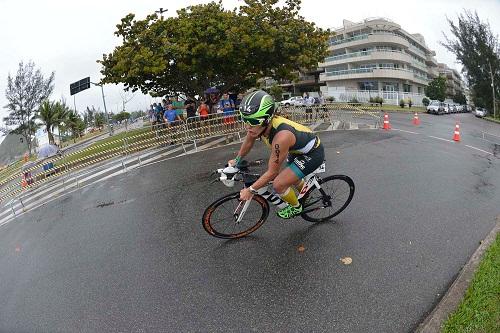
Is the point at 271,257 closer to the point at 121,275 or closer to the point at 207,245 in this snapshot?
the point at 207,245

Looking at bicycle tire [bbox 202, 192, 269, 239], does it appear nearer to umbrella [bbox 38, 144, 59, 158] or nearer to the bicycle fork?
the bicycle fork

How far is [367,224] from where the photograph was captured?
5.78m

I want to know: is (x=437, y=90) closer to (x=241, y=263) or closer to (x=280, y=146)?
(x=280, y=146)

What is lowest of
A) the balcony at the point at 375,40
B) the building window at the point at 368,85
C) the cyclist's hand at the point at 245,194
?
the cyclist's hand at the point at 245,194

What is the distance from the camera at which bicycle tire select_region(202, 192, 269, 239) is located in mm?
5082

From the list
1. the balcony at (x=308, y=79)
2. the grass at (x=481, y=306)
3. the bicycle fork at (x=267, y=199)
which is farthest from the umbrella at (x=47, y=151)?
the balcony at (x=308, y=79)

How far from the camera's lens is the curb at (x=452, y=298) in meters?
3.31

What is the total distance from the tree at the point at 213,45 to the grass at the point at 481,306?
18.3m

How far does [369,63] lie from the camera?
64.0 metres

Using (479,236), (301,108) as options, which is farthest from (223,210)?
(301,108)

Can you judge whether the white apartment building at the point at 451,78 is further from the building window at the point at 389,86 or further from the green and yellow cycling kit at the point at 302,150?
the green and yellow cycling kit at the point at 302,150

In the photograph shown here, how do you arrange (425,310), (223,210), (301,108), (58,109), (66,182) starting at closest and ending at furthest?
(425,310), (223,210), (66,182), (301,108), (58,109)

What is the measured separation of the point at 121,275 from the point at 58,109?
36788 mm

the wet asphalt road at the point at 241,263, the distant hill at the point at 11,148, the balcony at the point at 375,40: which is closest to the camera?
the wet asphalt road at the point at 241,263
